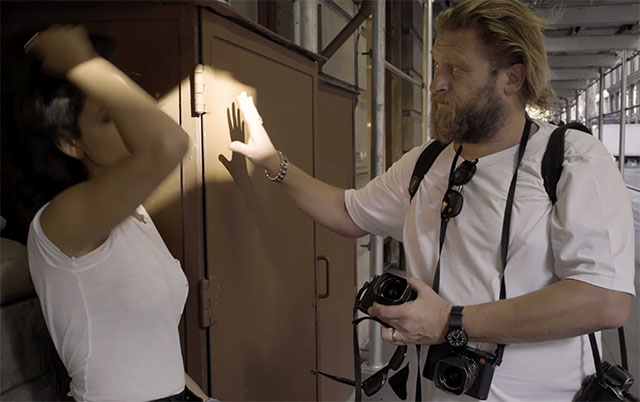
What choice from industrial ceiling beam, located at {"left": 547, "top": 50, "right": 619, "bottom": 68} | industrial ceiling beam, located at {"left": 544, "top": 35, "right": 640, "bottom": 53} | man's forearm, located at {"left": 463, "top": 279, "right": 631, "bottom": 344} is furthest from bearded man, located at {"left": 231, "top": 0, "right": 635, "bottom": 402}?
industrial ceiling beam, located at {"left": 547, "top": 50, "right": 619, "bottom": 68}

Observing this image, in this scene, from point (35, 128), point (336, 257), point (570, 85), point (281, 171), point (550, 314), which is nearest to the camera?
point (35, 128)

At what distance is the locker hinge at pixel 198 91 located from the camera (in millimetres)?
1193

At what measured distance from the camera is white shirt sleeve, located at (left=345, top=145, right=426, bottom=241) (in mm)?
1608

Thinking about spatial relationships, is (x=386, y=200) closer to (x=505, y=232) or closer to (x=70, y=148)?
(x=505, y=232)

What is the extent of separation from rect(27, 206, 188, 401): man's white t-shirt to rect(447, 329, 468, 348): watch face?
606 mm

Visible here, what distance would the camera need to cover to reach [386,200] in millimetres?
1639

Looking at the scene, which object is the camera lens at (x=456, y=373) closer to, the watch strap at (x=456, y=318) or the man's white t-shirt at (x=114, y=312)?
the watch strap at (x=456, y=318)

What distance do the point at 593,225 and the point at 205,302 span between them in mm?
886

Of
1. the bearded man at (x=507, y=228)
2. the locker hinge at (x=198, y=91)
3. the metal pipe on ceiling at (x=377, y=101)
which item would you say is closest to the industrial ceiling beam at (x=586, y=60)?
the metal pipe on ceiling at (x=377, y=101)

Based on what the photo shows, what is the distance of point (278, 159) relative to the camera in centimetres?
156

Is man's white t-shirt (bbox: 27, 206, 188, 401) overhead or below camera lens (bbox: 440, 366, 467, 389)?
overhead

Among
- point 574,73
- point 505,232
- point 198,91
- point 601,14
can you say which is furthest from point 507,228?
point 574,73

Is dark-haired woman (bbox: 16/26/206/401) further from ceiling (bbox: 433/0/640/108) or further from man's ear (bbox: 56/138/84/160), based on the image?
ceiling (bbox: 433/0/640/108)

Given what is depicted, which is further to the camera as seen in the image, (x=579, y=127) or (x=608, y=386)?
(x=579, y=127)
